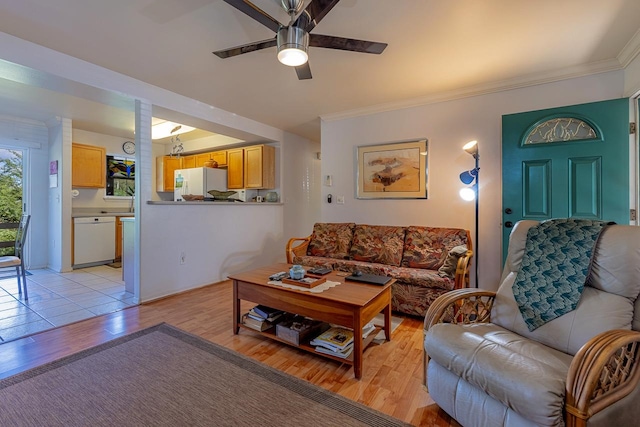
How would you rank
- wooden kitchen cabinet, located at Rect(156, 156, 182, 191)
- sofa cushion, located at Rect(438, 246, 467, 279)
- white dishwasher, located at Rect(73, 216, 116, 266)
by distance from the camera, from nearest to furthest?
1. sofa cushion, located at Rect(438, 246, 467, 279)
2. white dishwasher, located at Rect(73, 216, 116, 266)
3. wooden kitchen cabinet, located at Rect(156, 156, 182, 191)

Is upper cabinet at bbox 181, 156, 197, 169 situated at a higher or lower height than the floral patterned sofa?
higher

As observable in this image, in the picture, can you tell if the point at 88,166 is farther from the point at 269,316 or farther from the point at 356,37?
the point at 356,37

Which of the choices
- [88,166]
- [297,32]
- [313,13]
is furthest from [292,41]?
[88,166]

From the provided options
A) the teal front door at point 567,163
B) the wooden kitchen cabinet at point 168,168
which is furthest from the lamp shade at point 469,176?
the wooden kitchen cabinet at point 168,168

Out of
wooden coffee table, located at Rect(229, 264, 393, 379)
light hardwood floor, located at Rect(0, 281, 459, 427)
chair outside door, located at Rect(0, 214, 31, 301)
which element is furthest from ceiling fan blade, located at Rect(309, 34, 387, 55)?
chair outside door, located at Rect(0, 214, 31, 301)

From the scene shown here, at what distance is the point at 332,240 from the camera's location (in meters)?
3.71

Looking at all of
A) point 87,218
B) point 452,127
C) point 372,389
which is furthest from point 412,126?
point 87,218

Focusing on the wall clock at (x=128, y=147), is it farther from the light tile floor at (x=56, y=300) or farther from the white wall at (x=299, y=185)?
the white wall at (x=299, y=185)

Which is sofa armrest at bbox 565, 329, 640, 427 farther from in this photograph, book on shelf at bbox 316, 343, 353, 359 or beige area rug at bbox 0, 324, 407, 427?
book on shelf at bbox 316, 343, 353, 359

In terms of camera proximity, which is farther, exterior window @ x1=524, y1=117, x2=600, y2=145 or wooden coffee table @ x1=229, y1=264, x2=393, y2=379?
exterior window @ x1=524, y1=117, x2=600, y2=145

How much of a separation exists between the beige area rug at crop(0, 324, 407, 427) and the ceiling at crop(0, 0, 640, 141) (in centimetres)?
241

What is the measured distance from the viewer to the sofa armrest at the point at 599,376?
3.20 ft

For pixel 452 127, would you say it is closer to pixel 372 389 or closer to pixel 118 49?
pixel 372 389

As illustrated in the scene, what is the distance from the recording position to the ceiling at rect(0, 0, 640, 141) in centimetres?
190
